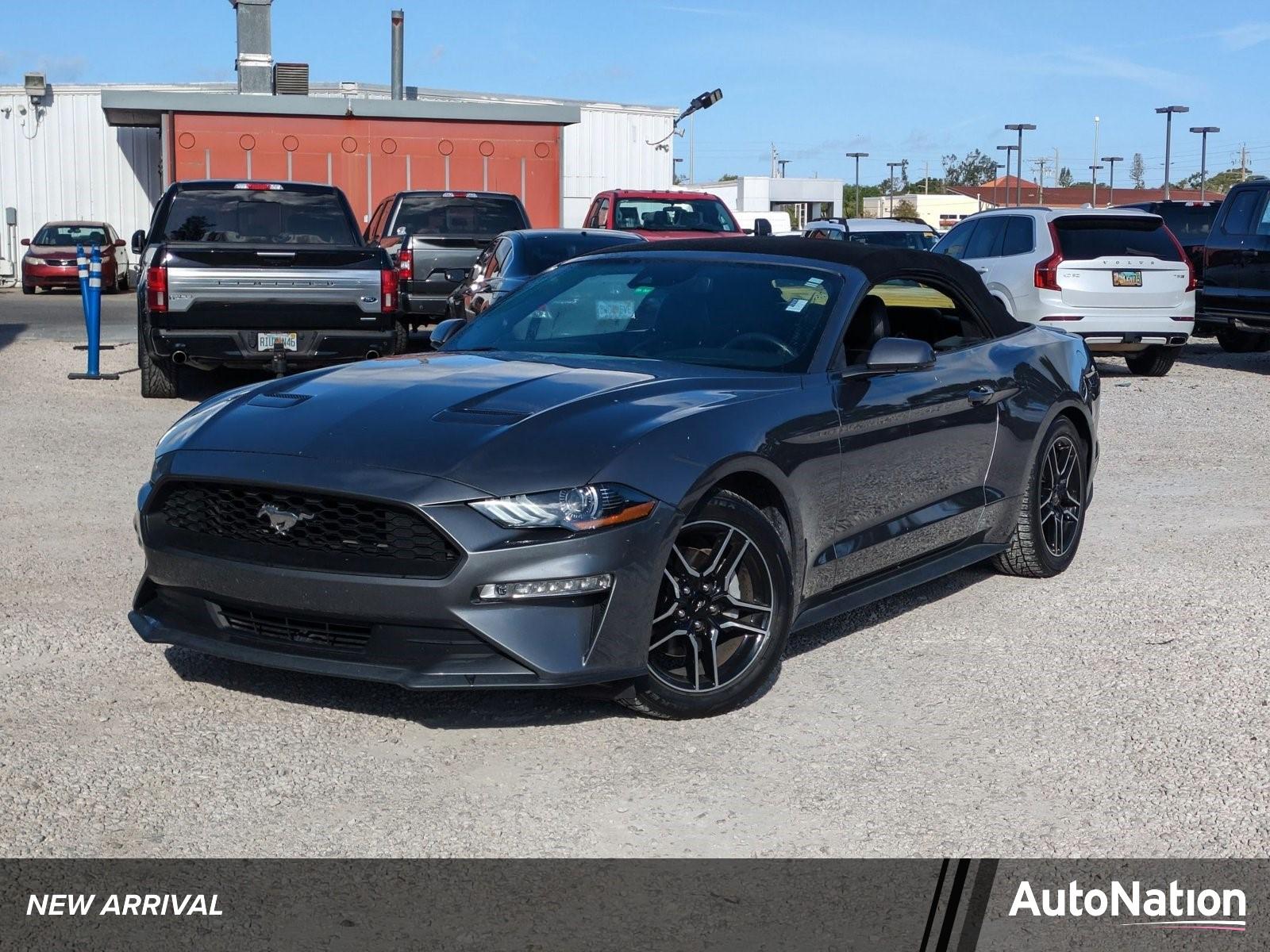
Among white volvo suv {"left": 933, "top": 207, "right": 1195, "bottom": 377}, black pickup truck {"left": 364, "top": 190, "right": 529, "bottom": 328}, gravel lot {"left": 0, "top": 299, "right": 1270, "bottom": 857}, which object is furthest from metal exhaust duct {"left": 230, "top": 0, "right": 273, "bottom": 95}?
gravel lot {"left": 0, "top": 299, "right": 1270, "bottom": 857}

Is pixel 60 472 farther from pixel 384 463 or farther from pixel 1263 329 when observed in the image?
pixel 1263 329

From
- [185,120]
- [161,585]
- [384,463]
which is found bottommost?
[161,585]

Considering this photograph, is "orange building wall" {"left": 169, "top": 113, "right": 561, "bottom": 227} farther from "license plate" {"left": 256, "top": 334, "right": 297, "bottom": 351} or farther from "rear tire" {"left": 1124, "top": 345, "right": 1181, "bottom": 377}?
"license plate" {"left": 256, "top": 334, "right": 297, "bottom": 351}

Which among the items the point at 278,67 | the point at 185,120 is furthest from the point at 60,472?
the point at 278,67

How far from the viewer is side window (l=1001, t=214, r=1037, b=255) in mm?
16297

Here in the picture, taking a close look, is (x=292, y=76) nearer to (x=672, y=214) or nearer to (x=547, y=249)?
(x=672, y=214)

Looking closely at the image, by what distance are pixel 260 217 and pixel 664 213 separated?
7922 millimetres

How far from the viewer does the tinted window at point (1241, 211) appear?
57.3 feet

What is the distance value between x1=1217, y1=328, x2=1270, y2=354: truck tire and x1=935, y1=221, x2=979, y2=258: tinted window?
437cm

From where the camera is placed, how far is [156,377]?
1370cm

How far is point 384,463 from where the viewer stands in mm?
4613

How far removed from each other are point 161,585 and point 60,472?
5105 millimetres

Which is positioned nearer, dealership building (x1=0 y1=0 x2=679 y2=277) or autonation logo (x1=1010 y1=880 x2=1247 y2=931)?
autonation logo (x1=1010 y1=880 x2=1247 y2=931)

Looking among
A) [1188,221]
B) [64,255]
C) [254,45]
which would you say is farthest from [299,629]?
[254,45]
